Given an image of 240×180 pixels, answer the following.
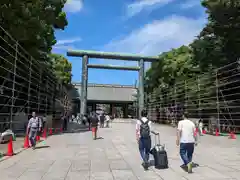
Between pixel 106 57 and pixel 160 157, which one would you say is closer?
pixel 160 157

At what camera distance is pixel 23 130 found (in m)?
20.9

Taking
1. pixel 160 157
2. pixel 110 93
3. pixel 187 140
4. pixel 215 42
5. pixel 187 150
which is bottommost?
pixel 160 157

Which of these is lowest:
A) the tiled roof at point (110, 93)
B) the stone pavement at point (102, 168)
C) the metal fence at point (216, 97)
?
the stone pavement at point (102, 168)

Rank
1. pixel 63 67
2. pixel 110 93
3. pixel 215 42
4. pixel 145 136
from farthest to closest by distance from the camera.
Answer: pixel 110 93 < pixel 63 67 < pixel 215 42 < pixel 145 136

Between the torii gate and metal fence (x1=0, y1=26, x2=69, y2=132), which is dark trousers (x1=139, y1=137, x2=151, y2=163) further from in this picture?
the torii gate

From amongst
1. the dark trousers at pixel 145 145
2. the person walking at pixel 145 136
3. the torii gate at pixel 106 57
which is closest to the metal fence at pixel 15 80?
the person walking at pixel 145 136

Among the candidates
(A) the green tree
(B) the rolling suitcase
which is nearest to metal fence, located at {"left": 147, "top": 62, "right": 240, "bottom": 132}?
(B) the rolling suitcase

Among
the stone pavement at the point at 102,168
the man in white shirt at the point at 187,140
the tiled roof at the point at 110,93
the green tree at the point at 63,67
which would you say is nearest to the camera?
the stone pavement at the point at 102,168

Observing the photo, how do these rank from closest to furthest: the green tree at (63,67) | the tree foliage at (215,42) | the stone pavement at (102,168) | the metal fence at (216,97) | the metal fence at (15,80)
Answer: the stone pavement at (102,168) < the metal fence at (15,80) < the tree foliage at (215,42) < the metal fence at (216,97) < the green tree at (63,67)

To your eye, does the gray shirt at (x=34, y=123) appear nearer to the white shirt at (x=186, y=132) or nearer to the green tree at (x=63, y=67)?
the white shirt at (x=186, y=132)

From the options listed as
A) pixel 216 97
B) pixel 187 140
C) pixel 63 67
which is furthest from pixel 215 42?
pixel 63 67

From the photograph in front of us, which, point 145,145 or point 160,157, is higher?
point 145,145

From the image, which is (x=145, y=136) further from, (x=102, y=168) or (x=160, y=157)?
(x=102, y=168)

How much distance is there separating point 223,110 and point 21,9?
1793 centimetres
